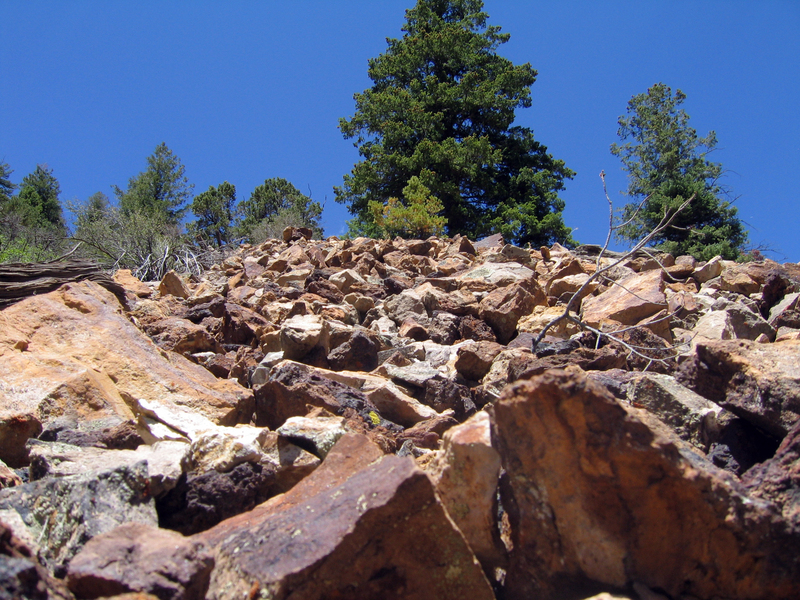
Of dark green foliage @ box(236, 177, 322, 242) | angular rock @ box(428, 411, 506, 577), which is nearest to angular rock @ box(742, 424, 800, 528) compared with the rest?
angular rock @ box(428, 411, 506, 577)

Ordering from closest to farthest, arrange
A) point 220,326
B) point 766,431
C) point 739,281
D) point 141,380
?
point 766,431, point 141,380, point 220,326, point 739,281

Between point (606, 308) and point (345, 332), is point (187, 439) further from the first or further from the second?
point (606, 308)

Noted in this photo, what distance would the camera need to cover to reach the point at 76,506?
5.85ft

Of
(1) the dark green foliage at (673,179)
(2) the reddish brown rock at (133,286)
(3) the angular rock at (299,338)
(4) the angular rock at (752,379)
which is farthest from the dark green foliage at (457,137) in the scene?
(4) the angular rock at (752,379)

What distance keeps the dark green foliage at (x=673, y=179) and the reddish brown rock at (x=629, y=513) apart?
17015 mm

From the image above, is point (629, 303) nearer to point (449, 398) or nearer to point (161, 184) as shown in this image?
point (449, 398)

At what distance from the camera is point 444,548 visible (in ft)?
5.16

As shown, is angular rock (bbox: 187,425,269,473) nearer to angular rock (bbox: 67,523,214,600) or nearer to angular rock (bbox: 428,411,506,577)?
angular rock (bbox: 67,523,214,600)

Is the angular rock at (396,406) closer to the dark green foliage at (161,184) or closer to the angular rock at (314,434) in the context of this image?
the angular rock at (314,434)

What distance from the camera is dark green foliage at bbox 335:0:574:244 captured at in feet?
64.3

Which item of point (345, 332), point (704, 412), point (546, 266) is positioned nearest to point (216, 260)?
point (546, 266)

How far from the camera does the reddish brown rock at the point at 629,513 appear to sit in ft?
4.99

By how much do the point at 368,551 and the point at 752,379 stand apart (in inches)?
62.7

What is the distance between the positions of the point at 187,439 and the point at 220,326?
2863mm
